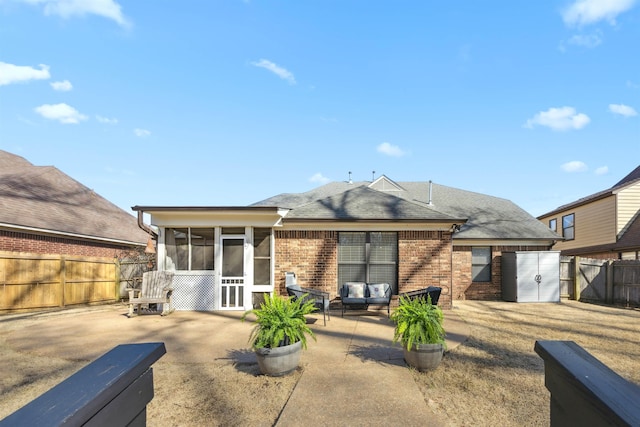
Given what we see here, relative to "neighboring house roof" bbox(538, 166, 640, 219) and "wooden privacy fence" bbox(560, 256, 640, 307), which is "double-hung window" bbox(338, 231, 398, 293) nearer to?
"wooden privacy fence" bbox(560, 256, 640, 307)

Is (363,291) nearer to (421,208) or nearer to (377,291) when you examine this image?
(377,291)

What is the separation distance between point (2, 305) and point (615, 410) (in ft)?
46.2

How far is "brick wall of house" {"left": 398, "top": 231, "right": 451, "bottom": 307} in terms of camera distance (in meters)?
10.4

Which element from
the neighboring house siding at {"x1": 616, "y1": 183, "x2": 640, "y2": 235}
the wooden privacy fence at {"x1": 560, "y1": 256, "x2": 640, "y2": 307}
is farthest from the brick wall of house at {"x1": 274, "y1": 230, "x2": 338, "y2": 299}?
the neighboring house siding at {"x1": 616, "y1": 183, "x2": 640, "y2": 235}

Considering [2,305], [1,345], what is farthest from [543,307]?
[2,305]

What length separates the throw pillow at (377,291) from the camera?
387 inches

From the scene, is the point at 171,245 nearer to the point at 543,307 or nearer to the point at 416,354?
the point at 416,354

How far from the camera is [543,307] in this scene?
1188 centimetres

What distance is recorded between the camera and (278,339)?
466cm

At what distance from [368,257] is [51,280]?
1028 cm

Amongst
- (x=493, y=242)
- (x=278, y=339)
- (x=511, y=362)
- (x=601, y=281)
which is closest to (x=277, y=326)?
(x=278, y=339)

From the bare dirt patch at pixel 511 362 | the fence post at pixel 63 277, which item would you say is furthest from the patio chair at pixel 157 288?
the bare dirt patch at pixel 511 362

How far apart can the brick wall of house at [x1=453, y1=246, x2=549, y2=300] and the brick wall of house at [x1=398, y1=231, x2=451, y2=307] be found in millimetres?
4176

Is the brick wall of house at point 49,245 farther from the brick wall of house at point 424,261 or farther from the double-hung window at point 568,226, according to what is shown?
the double-hung window at point 568,226
